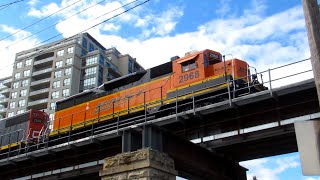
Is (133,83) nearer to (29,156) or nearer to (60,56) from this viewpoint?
(29,156)

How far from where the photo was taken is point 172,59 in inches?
905

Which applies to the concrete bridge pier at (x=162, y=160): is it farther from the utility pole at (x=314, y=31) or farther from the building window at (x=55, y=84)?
the building window at (x=55, y=84)

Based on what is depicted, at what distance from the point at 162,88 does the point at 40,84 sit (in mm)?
84638

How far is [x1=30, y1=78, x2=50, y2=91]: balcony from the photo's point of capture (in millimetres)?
99812

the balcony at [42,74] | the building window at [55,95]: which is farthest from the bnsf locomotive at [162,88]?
the balcony at [42,74]

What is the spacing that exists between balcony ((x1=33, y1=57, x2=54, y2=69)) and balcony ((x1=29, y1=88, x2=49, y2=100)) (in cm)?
811

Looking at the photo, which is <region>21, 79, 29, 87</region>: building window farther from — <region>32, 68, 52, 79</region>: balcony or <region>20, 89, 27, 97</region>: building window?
<region>32, 68, 52, 79</region>: balcony

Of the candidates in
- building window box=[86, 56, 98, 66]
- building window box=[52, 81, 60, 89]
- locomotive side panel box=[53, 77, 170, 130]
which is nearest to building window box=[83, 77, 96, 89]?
building window box=[86, 56, 98, 66]

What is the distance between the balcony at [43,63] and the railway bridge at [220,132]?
8591cm

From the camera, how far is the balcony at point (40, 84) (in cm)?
9981

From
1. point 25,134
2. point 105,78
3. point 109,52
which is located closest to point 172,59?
point 25,134

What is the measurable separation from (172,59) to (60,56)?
275 feet

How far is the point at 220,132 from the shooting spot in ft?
53.9

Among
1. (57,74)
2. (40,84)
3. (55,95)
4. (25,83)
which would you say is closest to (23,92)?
(25,83)
